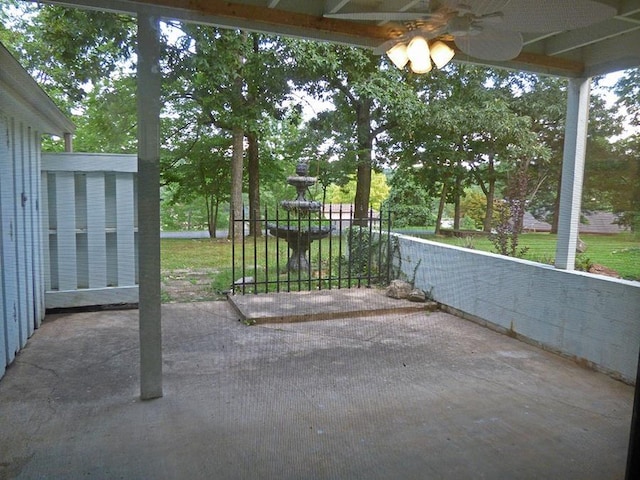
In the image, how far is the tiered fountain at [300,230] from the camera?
4742 millimetres

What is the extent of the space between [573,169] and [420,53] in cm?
144

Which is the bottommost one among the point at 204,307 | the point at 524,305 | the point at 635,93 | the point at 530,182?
the point at 204,307

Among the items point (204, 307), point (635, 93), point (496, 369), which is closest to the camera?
point (635, 93)

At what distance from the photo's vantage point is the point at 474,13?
1818mm

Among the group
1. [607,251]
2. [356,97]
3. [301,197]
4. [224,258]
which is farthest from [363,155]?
[607,251]

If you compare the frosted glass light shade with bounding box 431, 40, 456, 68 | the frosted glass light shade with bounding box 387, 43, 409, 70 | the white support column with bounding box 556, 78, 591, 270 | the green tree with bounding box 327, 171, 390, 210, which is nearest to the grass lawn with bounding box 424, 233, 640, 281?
the white support column with bounding box 556, 78, 591, 270

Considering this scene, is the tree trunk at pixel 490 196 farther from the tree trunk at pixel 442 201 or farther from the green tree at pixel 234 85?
the green tree at pixel 234 85

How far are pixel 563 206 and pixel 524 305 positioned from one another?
2.27 feet

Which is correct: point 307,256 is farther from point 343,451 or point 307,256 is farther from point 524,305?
point 343,451

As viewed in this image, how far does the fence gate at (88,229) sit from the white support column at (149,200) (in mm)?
1473

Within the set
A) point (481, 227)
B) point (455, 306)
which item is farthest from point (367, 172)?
point (455, 306)

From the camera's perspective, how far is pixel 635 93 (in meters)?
2.10

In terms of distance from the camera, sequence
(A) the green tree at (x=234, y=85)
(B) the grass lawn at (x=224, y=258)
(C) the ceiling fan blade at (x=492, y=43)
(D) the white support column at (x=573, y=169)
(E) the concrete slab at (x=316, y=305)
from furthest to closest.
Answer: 1. (E) the concrete slab at (x=316, y=305)
2. (A) the green tree at (x=234, y=85)
3. (D) the white support column at (x=573, y=169)
4. (B) the grass lawn at (x=224, y=258)
5. (C) the ceiling fan blade at (x=492, y=43)

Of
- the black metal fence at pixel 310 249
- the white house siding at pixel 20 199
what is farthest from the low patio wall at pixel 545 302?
the white house siding at pixel 20 199
